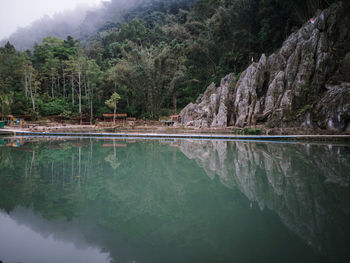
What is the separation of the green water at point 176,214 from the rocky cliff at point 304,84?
27.7 feet

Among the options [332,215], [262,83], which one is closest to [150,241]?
[332,215]

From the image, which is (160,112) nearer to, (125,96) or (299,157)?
(125,96)

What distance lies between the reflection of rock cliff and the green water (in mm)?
21

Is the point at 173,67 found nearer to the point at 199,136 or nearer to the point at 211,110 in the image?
the point at 211,110

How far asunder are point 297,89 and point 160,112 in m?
14.6

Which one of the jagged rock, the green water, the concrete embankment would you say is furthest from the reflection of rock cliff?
the jagged rock

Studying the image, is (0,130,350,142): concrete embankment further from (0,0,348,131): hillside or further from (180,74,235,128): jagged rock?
(180,74,235,128): jagged rock

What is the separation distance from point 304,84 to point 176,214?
1489cm

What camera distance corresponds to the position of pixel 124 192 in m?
4.28

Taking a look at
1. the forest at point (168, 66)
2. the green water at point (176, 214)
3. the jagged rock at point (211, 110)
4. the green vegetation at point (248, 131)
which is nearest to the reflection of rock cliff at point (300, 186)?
the green water at point (176, 214)

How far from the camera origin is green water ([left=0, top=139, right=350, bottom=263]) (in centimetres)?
241

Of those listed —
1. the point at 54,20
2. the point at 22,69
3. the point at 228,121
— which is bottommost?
the point at 228,121

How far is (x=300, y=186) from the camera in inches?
177

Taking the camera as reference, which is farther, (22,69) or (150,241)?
(22,69)
